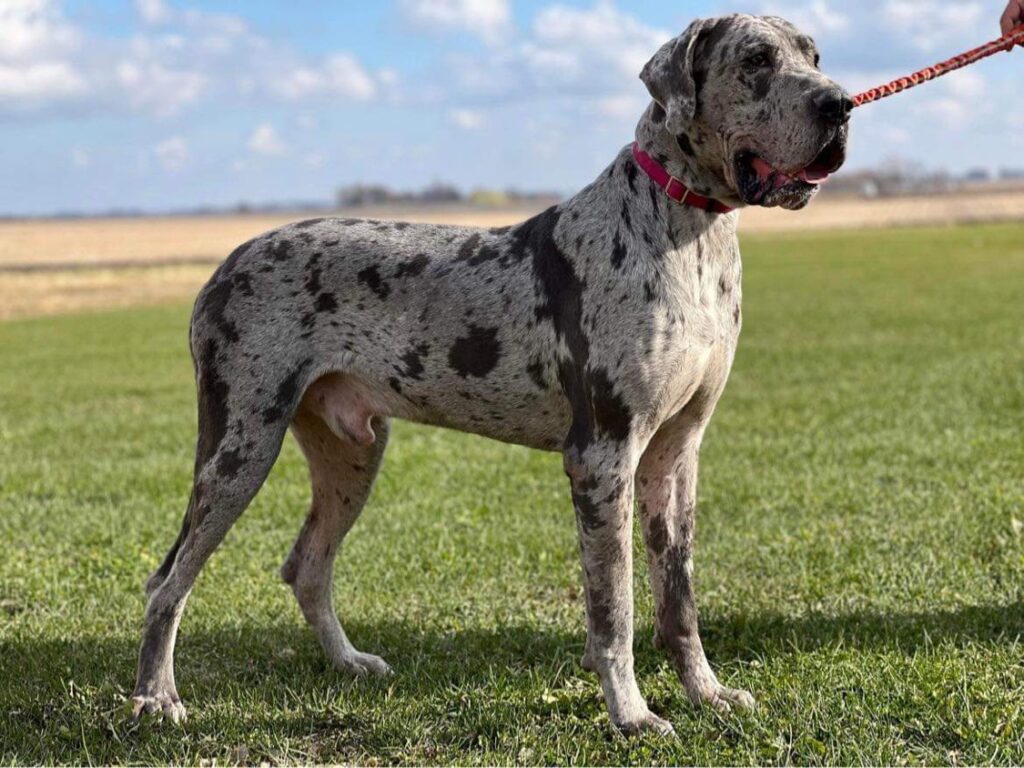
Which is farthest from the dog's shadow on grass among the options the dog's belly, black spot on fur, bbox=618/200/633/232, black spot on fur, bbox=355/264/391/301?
black spot on fur, bbox=618/200/633/232

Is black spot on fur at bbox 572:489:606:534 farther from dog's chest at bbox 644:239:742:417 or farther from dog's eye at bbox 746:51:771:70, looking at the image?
dog's eye at bbox 746:51:771:70

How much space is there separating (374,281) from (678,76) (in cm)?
151

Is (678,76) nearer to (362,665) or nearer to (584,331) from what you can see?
(584,331)

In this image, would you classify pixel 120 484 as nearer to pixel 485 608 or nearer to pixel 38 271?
pixel 485 608

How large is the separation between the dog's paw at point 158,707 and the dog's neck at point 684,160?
296 centimetres

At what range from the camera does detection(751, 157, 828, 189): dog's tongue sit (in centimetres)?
400

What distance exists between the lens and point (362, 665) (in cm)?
532

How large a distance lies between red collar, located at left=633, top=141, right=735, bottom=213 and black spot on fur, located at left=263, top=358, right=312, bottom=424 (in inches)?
63.3

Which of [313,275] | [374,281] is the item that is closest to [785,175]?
[374,281]

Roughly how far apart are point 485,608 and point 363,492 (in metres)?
1.12

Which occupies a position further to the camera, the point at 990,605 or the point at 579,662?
the point at 990,605

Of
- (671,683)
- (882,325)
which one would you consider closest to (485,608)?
(671,683)

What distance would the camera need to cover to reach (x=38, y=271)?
51.8 meters

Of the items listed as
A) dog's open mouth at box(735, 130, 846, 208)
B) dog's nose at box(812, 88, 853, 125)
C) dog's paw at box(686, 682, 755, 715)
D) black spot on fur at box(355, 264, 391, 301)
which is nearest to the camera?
dog's nose at box(812, 88, 853, 125)
